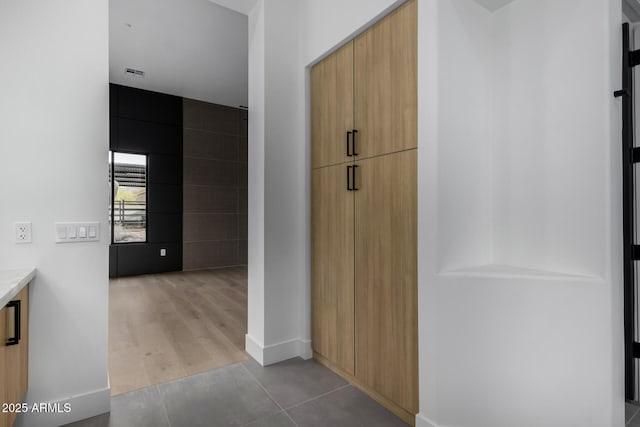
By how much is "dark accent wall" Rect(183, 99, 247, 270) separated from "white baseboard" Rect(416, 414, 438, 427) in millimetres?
5450

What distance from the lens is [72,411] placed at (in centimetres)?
183

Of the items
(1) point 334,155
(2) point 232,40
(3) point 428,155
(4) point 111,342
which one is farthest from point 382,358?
(2) point 232,40

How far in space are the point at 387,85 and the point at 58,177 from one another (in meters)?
1.89

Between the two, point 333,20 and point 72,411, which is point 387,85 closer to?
point 333,20

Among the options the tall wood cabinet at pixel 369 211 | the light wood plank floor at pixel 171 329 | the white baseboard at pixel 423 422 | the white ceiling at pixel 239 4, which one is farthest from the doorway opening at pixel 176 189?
the white baseboard at pixel 423 422

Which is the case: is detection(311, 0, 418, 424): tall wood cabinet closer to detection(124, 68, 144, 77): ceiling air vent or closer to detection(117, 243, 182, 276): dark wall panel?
detection(124, 68, 144, 77): ceiling air vent

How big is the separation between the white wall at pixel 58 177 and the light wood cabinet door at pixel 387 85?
1.51m

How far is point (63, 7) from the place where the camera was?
5.94 ft

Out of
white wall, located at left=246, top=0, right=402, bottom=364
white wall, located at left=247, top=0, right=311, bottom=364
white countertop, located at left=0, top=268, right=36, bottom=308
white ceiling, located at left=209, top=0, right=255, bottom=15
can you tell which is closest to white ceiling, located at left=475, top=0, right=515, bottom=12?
white wall, located at left=246, top=0, right=402, bottom=364

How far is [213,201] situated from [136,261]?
1697 mm

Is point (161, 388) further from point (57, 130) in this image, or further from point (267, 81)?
point (267, 81)

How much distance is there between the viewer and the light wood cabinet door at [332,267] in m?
2.28

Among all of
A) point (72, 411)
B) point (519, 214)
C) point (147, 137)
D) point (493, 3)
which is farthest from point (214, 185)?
point (519, 214)

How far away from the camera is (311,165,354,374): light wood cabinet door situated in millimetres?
2281
